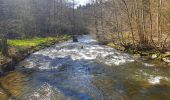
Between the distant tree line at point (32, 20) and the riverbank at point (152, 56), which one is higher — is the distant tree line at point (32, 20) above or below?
above

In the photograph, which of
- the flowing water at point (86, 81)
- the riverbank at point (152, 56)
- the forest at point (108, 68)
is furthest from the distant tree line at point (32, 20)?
Answer: the flowing water at point (86, 81)

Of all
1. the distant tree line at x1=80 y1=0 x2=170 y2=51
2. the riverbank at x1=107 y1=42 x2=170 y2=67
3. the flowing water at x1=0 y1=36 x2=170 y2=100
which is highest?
the distant tree line at x1=80 y1=0 x2=170 y2=51

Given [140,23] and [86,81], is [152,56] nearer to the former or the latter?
[140,23]

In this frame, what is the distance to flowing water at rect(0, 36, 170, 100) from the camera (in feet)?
51.0

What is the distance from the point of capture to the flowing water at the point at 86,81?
15.6m

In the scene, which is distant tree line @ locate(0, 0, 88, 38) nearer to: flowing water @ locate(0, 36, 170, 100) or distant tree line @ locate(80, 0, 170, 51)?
distant tree line @ locate(80, 0, 170, 51)

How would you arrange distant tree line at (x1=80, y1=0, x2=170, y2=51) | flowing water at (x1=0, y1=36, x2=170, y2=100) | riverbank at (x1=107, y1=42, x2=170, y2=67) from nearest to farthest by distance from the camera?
flowing water at (x1=0, y1=36, x2=170, y2=100) < riverbank at (x1=107, y1=42, x2=170, y2=67) < distant tree line at (x1=80, y1=0, x2=170, y2=51)

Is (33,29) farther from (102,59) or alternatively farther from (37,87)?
(37,87)

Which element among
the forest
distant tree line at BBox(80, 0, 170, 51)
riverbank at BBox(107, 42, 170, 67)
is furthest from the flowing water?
distant tree line at BBox(80, 0, 170, 51)

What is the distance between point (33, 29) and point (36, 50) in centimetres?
2745

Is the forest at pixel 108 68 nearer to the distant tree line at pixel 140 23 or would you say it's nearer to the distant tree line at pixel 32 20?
the distant tree line at pixel 140 23

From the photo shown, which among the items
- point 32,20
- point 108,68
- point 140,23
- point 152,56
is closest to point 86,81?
point 108,68

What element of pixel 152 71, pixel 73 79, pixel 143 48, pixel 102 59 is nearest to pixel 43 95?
pixel 73 79

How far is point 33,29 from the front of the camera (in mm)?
63031
